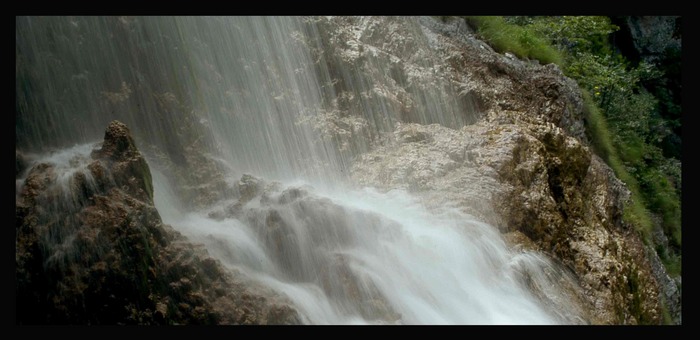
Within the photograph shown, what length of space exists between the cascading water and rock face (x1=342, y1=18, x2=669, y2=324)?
175 mm

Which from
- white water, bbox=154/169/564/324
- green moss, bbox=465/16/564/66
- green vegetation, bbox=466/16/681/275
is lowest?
white water, bbox=154/169/564/324

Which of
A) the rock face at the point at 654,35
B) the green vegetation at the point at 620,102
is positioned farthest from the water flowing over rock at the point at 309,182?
the rock face at the point at 654,35

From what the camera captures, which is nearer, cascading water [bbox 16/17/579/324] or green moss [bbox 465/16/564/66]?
cascading water [bbox 16/17/579/324]

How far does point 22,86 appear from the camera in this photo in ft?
17.0

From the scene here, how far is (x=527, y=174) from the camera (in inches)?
235

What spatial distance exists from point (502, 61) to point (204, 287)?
3.84 metres

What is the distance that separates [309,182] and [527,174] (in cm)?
182

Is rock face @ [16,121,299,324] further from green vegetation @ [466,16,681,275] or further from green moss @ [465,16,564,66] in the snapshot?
green moss @ [465,16,564,66]

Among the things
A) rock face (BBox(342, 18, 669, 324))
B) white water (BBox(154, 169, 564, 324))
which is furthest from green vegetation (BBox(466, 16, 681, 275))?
white water (BBox(154, 169, 564, 324))

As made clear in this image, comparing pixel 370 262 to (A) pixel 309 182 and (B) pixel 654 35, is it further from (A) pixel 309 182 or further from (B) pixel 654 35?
(B) pixel 654 35

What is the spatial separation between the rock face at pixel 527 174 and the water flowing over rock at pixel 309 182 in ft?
0.06

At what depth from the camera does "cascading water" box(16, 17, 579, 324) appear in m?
5.09

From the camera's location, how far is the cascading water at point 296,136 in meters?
5.09

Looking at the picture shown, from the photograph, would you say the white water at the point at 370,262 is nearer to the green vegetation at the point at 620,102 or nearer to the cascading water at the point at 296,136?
the cascading water at the point at 296,136
